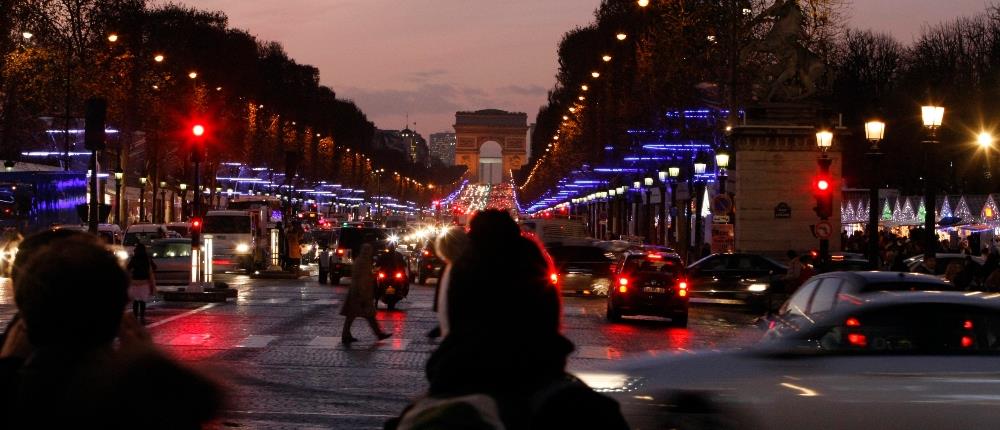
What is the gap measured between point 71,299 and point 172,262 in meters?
36.8

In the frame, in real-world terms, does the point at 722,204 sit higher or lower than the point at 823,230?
higher

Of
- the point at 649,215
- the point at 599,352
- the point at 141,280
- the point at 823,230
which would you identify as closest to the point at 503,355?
the point at 599,352

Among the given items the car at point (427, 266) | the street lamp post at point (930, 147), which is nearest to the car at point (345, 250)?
the car at point (427, 266)

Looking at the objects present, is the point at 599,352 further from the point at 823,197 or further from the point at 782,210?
the point at 782,210

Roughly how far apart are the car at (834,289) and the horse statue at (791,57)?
31056mm

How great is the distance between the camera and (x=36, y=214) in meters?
40.9

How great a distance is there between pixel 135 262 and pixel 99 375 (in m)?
23.0

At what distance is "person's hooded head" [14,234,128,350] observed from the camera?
12.3ft

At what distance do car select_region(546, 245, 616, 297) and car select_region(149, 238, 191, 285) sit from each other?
9.97 meters

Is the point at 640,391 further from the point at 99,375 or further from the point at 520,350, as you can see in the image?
the point at 99,375

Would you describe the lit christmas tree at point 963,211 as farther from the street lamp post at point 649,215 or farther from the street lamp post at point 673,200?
the street lamp post at point 649,215

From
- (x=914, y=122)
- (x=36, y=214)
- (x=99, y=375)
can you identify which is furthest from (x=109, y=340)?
(x=914, y=122)

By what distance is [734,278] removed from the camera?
35844 mm

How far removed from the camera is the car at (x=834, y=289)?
492 inches
